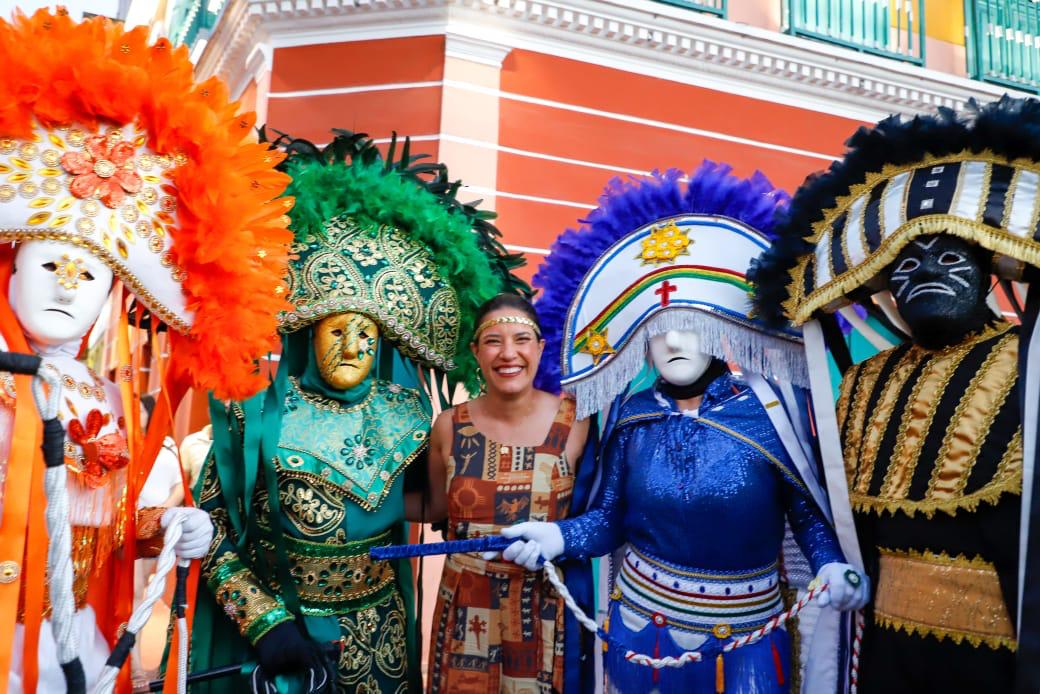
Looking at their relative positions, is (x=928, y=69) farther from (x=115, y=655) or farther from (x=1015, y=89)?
(x=115, y=655)

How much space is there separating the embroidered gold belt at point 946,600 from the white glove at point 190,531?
202 centimetres

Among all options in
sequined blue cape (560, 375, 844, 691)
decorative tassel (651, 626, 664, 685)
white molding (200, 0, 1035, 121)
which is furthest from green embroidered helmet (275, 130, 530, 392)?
white molding (200, 0, 1035, 121)

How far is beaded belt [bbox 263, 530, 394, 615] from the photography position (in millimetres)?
2953

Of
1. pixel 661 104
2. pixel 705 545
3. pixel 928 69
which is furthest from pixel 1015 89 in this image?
pixel 705 545

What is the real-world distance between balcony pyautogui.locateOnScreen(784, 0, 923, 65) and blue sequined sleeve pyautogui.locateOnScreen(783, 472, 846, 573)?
21.5 ft

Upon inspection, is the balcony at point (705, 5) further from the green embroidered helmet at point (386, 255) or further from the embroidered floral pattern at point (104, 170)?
the embroidered floral pattern at point (104, 170)

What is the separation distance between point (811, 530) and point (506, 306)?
1.33 meters

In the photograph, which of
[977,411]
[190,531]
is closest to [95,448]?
[190,531]

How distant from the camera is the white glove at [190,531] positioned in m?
2.54

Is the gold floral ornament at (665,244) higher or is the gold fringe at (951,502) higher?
the gold floral ornament at (665,244)

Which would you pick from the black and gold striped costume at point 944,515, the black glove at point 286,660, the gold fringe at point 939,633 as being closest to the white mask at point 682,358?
the black and gold striped costume at point 944,515

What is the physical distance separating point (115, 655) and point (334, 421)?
1.13 m

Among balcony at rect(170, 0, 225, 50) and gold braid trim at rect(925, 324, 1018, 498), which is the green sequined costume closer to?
gold braid trim at rect(925, 324, 1018, 498)

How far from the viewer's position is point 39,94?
89.2 inches
